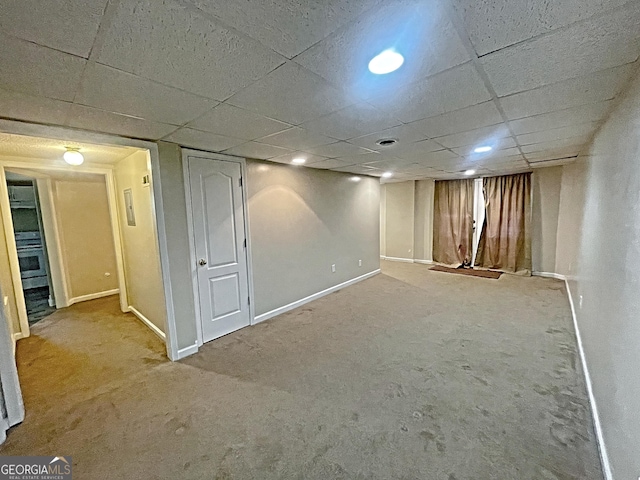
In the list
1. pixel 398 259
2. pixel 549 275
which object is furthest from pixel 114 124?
pixel 549 275

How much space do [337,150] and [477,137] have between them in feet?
4.62

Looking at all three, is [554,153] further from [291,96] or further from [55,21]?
[55,21]

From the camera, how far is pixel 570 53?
125 cm

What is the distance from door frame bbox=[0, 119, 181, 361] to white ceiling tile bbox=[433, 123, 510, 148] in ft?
9.08

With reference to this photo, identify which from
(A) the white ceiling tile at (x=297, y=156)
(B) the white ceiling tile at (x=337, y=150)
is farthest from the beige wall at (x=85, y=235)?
(B) the white ceiling tile at (x=337, y=150)

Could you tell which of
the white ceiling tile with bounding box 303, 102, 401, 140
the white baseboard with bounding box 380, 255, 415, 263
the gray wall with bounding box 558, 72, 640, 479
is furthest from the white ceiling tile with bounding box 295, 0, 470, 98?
the white baseboard with bounding box 380, 255, 415, 263

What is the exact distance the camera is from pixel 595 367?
6.77 feet

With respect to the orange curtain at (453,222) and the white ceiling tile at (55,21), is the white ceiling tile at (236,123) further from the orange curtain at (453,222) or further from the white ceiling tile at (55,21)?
the orange curtain at (453,222)

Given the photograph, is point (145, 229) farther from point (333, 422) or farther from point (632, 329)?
point (632, 329)

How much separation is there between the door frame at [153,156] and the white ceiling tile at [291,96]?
1.36 meters

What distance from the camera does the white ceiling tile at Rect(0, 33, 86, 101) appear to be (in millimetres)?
1097

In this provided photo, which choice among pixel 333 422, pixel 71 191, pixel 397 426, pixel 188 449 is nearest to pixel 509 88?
pixel 397 426

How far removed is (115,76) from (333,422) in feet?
8.01

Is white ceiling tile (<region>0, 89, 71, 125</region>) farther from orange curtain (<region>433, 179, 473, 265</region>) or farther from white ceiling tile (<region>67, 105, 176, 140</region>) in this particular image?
orange curtain (<region>433, 179, 473, 265</region>)
